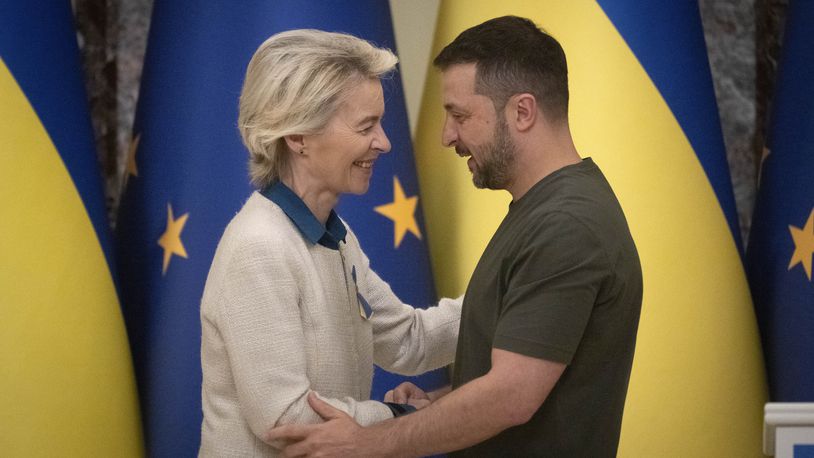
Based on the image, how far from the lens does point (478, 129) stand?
111 centimetres

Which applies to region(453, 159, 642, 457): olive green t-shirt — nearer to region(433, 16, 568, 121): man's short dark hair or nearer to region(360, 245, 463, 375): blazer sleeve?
region(433, 16, 568, 121): man's short dark hair

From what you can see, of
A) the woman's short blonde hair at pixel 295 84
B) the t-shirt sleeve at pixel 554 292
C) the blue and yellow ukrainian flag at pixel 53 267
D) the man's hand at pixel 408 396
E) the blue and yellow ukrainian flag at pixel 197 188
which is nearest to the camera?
the t-shirt sleeve at pixel 554 292

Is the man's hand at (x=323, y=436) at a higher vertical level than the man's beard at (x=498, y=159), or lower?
lower

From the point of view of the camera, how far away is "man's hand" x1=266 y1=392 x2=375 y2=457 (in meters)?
1.02

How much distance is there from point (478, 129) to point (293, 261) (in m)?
0.24

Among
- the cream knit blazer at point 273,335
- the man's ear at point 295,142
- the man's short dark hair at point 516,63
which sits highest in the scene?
the man's short dark hair at point 516,63

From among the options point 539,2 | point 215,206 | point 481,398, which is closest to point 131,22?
point 215,206

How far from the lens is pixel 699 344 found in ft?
4.86

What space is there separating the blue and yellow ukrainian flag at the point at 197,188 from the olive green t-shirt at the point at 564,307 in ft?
1.52

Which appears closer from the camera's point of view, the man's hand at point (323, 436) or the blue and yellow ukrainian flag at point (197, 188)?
the man's hand at point (323, 436)

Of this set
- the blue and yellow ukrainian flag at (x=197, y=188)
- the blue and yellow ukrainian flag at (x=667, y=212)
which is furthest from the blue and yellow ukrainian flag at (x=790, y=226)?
the blue and yellow ukrainian flag at (x=197, y=188)

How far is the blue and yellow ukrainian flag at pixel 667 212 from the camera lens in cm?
147

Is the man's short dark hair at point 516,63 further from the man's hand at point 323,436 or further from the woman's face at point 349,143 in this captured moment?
the man's hand at point 323,436

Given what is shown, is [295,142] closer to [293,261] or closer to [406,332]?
[293,261]
